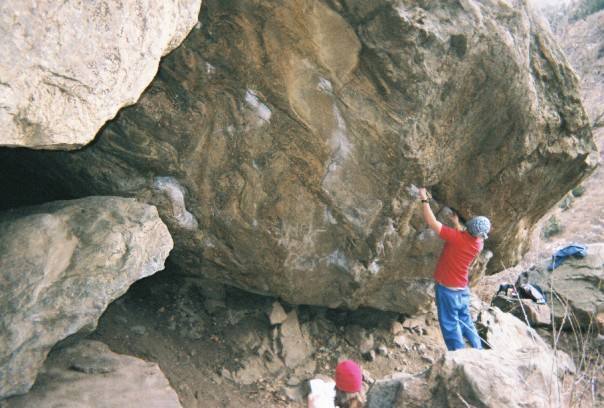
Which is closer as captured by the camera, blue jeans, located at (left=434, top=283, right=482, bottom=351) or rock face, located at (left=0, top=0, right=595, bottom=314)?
rock face, located at (left=0, top=0, right=595, bottom=314)

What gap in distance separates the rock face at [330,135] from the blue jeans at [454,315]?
1.87 ft

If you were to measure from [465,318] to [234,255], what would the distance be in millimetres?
2513

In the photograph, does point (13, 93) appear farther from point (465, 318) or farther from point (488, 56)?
point (465, 318)

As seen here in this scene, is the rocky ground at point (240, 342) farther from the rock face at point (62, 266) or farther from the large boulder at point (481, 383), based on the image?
the large boulder at point (481, 383)

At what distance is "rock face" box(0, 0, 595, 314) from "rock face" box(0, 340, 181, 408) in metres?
1.35

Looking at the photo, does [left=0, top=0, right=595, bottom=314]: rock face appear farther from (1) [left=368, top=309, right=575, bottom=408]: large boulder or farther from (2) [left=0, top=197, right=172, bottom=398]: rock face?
(1) [left=368, top=309, right=575, bottom=408]: large boulder

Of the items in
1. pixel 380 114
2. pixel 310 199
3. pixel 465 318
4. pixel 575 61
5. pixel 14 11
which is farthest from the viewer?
pixel 575 61

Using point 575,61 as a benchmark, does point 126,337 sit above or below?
below

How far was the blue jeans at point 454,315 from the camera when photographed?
555 centimetres

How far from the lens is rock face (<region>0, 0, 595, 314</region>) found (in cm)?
447

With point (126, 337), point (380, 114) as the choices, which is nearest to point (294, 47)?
point (380, 114)

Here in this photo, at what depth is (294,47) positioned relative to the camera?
4508mm

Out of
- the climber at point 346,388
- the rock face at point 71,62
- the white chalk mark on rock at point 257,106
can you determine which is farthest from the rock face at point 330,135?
the climber at point 346,388

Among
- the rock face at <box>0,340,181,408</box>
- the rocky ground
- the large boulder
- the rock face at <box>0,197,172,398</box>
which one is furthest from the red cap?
the rocky ground
